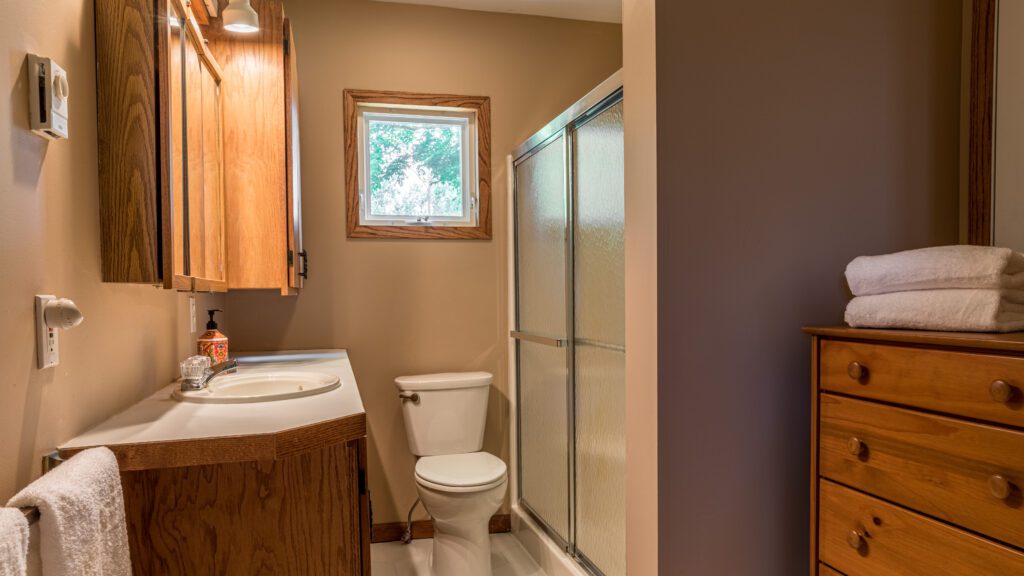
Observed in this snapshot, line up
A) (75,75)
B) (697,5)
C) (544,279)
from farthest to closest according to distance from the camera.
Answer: (544,279) → (697,5) → (75,75)

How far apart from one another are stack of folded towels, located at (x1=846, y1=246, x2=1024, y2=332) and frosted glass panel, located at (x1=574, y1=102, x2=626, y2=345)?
72 cm

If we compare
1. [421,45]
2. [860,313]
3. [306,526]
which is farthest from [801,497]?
[421,45]

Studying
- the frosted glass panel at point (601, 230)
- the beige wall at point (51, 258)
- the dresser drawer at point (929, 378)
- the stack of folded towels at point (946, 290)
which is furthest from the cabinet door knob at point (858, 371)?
the beige wall at point (51, 258)

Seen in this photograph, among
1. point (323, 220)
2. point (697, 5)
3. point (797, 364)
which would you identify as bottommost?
point (797, 364)

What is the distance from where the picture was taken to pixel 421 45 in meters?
3.04

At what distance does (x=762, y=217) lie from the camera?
1.52m

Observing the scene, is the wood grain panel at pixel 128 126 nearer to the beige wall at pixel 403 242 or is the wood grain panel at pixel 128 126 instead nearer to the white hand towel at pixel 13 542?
the white hand towel at pixel 13 542

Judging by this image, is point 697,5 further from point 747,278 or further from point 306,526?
point 306,526

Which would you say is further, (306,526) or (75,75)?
(306,526)

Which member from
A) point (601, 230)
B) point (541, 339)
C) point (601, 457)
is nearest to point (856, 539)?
point (601, 457)

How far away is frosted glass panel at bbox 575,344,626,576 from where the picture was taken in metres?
2.00

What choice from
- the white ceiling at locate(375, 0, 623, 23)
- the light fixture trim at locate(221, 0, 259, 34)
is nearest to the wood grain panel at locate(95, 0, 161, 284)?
the light fixture trim at locate(221, 0, 259, 34)

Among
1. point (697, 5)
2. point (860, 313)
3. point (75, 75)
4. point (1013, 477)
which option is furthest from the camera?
point (697, 5)

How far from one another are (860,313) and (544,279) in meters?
1.49
